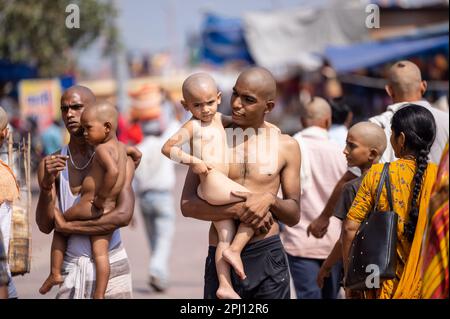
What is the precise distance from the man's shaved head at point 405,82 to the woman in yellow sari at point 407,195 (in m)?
1.35

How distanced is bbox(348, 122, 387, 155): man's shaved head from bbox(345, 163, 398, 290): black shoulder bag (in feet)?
2.92

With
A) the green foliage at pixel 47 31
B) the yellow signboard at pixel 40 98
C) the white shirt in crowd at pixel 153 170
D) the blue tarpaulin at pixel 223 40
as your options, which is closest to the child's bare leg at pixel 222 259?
the white shirt in crowd at pixel 153 170

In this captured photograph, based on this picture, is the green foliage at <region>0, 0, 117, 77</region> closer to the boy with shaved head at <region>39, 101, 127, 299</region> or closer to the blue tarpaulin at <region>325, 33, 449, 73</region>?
the blue tarpaulin at <region>325, 33, 449, 73</region>

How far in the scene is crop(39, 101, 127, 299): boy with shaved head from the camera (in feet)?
17.3

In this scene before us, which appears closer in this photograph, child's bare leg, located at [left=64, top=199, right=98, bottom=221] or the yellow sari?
the yellow sari

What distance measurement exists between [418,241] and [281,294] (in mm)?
840

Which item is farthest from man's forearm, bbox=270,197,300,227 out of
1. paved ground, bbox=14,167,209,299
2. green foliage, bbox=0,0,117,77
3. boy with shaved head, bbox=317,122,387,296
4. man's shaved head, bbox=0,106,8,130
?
green foliage, bbox=0,0,117,77

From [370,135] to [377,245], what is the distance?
115cm

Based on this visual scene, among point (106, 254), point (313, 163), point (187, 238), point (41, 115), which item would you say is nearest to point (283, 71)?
point (41, 115)

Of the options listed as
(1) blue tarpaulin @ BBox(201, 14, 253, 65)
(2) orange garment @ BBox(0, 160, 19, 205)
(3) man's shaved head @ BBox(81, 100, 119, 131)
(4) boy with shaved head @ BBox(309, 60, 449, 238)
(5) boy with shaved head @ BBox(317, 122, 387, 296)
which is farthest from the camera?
(1) blue tarpaulin @ BBox(201, 14, 253, 65)

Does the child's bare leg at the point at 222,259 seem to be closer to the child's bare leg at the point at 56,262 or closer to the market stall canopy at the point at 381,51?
the child's bare leg at the point at 56,262

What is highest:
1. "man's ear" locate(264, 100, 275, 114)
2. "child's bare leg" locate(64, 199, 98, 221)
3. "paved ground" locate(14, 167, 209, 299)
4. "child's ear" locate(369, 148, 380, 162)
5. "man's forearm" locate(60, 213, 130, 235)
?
"man's ear" locate(264, 100, 275, 114)

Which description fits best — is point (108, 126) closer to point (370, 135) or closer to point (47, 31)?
point (370, 135)
